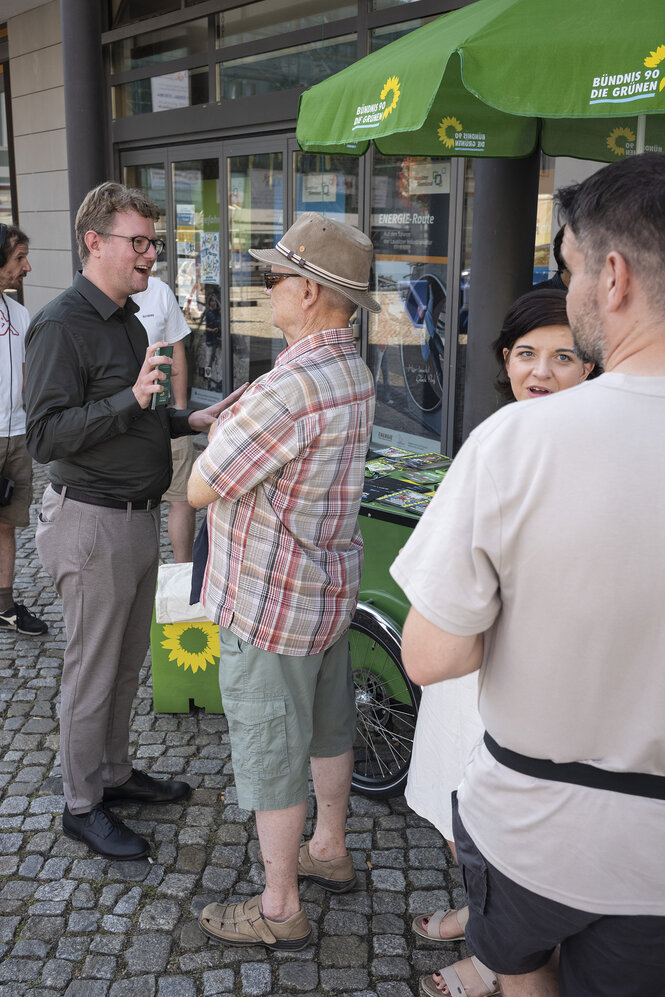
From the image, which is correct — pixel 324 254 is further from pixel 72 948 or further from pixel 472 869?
pixel 72 948

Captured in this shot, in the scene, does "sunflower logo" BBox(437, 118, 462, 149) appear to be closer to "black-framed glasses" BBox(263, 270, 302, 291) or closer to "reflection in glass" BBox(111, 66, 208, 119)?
"black-framed glasses" BBox(263, 270, 302, 291)

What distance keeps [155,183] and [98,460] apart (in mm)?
7200

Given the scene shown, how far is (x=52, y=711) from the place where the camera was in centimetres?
382

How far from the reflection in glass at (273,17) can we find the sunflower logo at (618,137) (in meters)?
3.12

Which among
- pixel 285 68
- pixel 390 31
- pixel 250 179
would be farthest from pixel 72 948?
pixel 250 179

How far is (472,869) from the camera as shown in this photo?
4.78 feet

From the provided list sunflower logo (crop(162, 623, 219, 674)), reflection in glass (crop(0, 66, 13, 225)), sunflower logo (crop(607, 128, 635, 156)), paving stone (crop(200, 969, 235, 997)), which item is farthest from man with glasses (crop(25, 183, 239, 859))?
reflection in glass (crop(0, 66, 13, 225))

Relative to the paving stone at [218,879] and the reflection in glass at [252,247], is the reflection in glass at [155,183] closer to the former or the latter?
the reflection in glass at [252,247]

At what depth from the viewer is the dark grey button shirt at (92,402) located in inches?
102

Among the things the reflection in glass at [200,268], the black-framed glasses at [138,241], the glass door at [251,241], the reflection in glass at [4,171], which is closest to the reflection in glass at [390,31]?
the glass door at [251,241]

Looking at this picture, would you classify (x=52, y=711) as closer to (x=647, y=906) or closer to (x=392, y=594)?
(x=392, y=594)

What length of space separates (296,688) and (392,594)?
3.04ft

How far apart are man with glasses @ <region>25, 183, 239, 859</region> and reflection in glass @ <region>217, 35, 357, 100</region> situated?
169 inches

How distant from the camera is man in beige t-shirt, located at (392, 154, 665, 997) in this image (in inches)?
47.5
